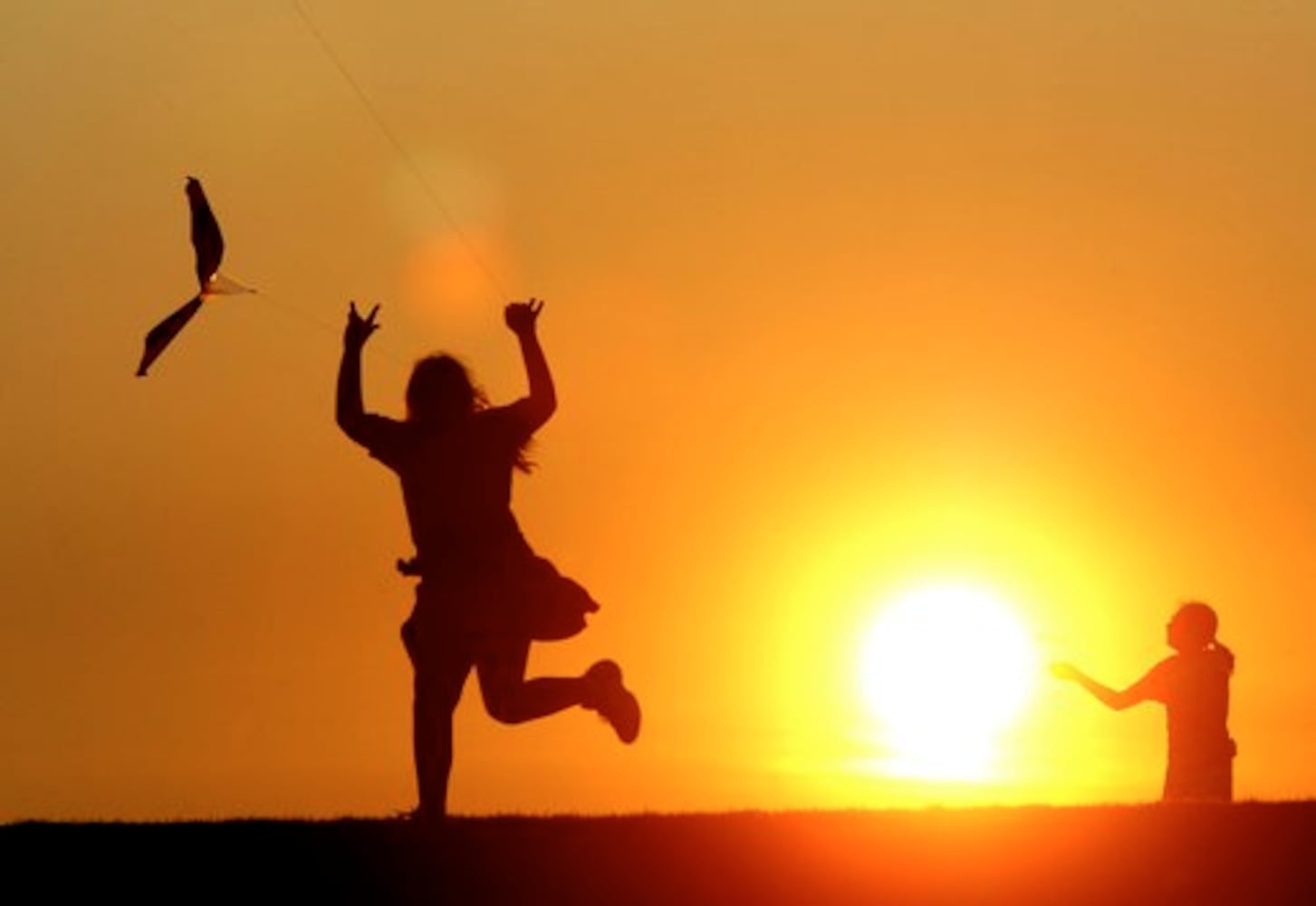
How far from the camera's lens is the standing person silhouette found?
60.1 ft

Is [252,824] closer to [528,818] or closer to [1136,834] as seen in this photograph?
[528,818]

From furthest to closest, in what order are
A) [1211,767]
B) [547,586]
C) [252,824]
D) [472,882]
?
1. [1211,767]
2. [547,586]
3. [252,824]
4. [472,882]

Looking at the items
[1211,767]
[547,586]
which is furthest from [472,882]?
[1211,767]

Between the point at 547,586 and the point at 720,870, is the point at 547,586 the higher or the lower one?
the higher one

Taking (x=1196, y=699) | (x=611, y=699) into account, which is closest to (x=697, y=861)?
(x=611, y=699)

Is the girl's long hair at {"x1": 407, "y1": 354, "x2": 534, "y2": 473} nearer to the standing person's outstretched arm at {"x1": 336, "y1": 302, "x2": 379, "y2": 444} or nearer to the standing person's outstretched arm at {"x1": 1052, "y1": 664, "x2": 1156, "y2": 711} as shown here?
the standing person's outstretched arm at {"x1": 336, "y1": 302, "x2": 379, "y2": 444}

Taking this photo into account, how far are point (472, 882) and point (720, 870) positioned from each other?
4.32 ft

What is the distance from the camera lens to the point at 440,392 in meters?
18.5

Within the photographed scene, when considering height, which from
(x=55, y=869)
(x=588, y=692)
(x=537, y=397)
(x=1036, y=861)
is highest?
(x=537, y=397)

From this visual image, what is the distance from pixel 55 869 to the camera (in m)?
16.2

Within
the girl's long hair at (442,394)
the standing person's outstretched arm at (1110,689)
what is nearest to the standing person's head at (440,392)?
the girl's long hair at (442,394)

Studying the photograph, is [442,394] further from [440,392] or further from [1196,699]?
[1196,699]

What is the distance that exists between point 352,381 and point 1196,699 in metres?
7.15

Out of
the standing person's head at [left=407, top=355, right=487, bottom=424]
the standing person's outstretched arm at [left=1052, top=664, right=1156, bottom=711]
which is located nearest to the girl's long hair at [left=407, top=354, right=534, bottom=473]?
the standing person's head at [left=407, top=355, right=487, bottom=424]
